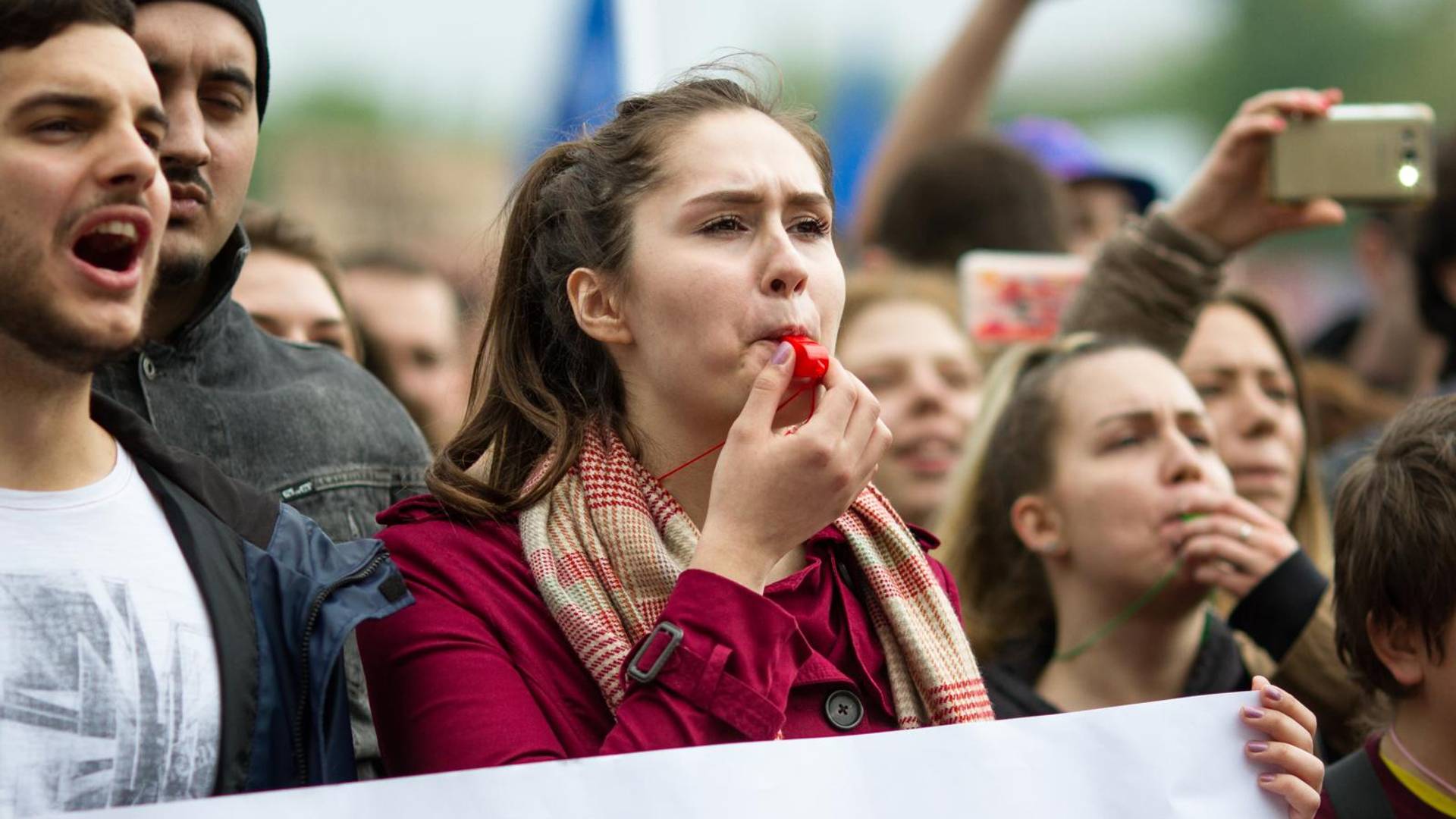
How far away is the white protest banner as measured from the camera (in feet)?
6.54

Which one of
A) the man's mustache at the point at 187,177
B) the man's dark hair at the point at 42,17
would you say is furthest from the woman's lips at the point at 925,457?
the man's dark hair at the point at 42,17

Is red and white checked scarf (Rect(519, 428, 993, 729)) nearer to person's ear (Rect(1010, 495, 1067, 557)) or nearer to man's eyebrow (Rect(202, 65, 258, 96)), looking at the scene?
man's eyebrow (Rect(202, 65, 258, 96))

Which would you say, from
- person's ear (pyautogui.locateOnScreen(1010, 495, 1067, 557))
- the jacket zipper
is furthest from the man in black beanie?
person's ear (pyautogui.locateOnScreen(1010, 495, 1067, 557))

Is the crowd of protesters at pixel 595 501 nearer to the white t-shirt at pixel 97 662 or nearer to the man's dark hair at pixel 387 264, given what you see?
the white t-shirt at pixel 97 662

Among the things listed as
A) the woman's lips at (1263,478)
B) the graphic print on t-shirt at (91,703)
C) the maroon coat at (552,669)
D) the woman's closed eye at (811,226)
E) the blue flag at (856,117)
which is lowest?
the blue flag at (856,117)

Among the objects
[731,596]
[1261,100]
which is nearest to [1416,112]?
[1261,100]

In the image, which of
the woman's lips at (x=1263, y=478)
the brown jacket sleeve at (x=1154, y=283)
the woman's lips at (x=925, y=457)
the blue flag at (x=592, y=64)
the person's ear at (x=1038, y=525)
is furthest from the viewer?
the blue flag at (x=592, y=64)

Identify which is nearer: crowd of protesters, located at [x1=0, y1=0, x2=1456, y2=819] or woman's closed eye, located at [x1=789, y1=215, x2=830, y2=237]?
crowd of protesters, located at [x1=0, y1=0, x2=1456, y2=819]

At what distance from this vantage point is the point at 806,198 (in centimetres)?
259

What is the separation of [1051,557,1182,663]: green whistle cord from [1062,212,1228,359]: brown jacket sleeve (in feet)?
2.41

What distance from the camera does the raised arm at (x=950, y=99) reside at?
5480 millimetres

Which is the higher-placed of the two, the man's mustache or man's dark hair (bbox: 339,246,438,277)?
the man's mustache

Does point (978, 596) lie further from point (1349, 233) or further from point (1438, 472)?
point (1349, 233)

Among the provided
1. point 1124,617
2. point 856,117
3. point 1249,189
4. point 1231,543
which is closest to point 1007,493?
point 1124,617
